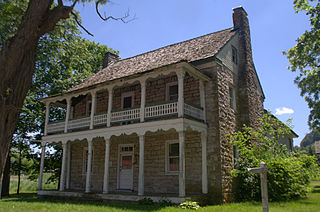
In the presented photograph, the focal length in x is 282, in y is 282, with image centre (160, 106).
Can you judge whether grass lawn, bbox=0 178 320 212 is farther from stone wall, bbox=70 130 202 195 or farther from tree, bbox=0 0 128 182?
tree, bbox=0 0 128 182

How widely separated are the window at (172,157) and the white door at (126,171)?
263 cm

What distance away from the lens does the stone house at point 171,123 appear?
12.6 meters

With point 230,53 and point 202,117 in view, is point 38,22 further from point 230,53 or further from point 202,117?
point 230,53

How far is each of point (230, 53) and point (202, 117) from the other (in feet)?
15.8

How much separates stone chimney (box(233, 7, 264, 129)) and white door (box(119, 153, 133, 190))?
21.6 ft

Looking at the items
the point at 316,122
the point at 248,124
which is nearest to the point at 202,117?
the point at 248,124

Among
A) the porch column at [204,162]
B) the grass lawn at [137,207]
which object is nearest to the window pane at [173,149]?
the porch column at [204,162]

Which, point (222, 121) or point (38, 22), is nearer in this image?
point (38, 22)

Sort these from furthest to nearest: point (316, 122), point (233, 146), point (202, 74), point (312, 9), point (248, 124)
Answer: point (316, 122) → point (312, 9) → point (248, 124) → point (233, 146) → point (202, 74)

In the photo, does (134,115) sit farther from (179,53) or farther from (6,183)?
(6,183)

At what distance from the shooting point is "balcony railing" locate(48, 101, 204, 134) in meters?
12.4

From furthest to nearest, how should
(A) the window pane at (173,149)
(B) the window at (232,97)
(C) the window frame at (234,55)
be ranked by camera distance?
1. (C) the window frame at (234,55)
2. (B) the window at (232,97)
3. (A) the window pane at (173,149)

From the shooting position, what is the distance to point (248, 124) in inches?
635

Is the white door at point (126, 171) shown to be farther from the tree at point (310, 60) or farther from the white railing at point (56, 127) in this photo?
the tree at point (310, 60)
